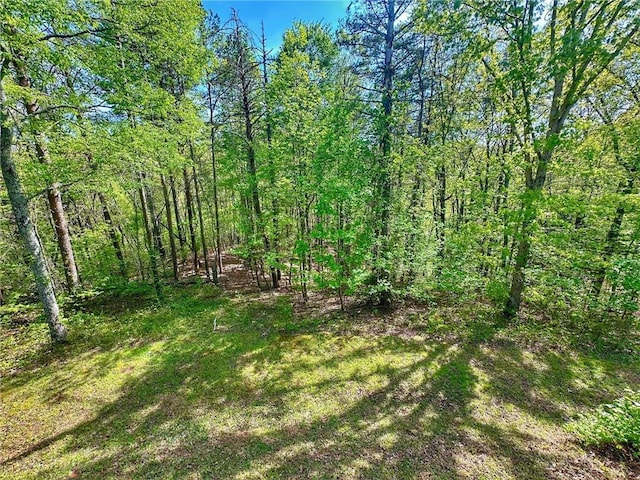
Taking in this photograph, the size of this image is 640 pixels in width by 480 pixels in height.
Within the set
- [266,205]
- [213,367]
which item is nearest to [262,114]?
[266,205]

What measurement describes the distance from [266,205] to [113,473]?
9.00 m

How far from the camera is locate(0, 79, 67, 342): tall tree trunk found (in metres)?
5.13

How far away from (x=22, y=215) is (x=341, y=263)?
758cm

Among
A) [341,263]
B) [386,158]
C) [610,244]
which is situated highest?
[386,158]

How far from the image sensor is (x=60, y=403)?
4.79 metres

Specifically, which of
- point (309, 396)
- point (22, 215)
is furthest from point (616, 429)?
point (22, 215)

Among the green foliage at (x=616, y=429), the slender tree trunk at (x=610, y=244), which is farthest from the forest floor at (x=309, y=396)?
the slender tree trunk at (x=610, y=244)

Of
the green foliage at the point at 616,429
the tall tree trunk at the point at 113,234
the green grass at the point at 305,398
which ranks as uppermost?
the tall tree trunk at the point at 113,234

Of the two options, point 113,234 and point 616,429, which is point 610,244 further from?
point 113,234

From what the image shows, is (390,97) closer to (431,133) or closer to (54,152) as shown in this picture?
(431,133)

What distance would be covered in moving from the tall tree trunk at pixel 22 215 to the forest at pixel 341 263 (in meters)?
0.05

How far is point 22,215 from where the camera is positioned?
5.43m

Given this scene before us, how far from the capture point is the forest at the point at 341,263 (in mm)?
4102

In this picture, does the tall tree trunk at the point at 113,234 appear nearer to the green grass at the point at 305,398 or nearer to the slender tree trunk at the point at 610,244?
the green grass at the point at 305,398
